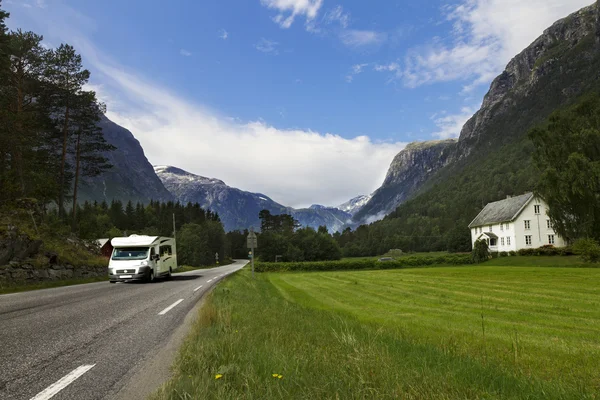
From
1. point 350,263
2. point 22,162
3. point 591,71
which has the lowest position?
point 350,263

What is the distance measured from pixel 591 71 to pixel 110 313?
674 feet

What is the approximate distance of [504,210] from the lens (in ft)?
225

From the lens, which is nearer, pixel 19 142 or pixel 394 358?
pixel 394 358

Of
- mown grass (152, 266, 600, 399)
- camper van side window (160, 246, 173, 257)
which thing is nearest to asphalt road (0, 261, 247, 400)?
mown grass (152, 266, 600, 399)

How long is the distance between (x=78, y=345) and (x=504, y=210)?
7441 centimetres

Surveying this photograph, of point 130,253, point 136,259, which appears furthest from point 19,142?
point 136,259

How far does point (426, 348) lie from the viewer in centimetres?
593

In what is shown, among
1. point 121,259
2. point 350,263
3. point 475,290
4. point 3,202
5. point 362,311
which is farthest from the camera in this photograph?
point 350,263

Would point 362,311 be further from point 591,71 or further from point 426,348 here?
point 591,71

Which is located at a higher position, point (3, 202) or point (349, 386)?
point (3, 202)

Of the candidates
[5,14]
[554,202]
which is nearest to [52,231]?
[5,14]

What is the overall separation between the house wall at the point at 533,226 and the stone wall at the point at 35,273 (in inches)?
2461

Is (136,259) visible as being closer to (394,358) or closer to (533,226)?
(394,358)

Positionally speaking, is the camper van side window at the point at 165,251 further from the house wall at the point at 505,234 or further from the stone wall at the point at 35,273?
the house wall at the point at 505,234
